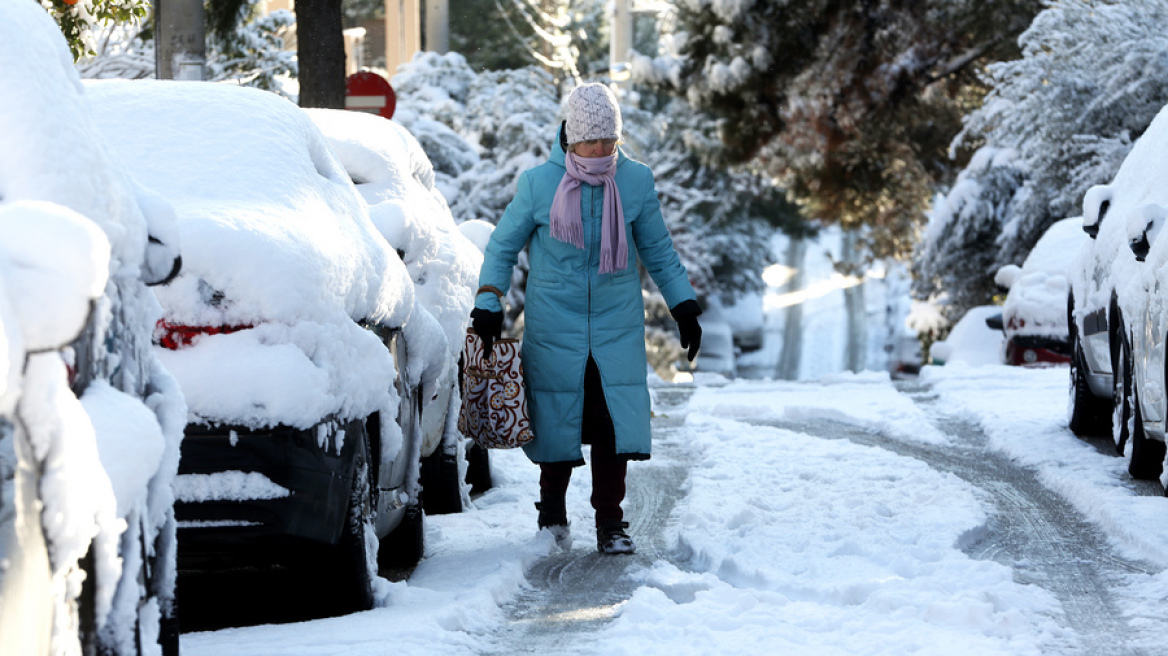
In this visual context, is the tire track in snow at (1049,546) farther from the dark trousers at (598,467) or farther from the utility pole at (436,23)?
the utility pole at (436,23)

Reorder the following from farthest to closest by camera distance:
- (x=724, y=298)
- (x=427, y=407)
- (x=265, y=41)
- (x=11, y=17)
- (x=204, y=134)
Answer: (x=724, y=298) → (x=265, y=41) → (x=427, y=407) → (x=204, y=134) → (x=11, y=17)

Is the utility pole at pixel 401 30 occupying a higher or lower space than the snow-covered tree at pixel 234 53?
higher

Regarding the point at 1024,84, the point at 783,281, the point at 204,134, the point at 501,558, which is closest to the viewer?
the point at 204,134

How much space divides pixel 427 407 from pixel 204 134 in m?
1.43

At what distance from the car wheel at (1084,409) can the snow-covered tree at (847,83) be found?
51.4 ft

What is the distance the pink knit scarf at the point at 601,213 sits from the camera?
6.34 meters

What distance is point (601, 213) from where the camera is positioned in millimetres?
6410

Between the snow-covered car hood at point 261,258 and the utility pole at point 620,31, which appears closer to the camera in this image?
the snow-covered car hood at point 261,258

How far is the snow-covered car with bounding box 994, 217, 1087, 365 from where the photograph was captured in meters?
16.2

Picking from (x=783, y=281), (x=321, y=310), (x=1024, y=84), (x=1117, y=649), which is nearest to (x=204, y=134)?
(x=321, y=310)

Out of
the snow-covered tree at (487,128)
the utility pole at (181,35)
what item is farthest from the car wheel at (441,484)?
the snow-covered tree at (487,128)

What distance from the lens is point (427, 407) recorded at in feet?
21.1

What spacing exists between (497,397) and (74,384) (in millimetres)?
3472

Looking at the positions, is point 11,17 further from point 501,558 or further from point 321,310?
point 501,558
